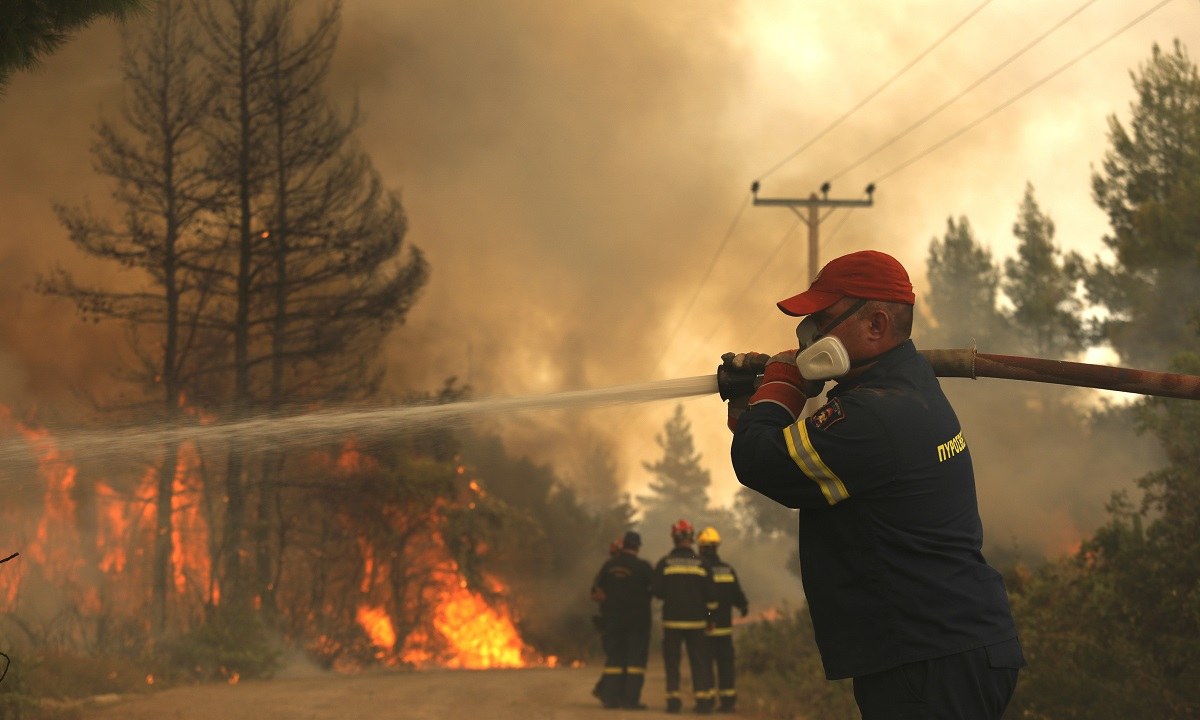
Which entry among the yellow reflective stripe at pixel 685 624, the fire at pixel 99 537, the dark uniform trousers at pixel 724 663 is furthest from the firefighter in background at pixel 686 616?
the fire at pixel 99 537

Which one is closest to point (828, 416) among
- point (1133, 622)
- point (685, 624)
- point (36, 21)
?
point (36, 21)

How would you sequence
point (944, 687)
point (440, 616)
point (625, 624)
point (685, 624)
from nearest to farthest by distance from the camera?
point (944, 687)
point (685, 624)
point (625, 624)
point (440, 616)

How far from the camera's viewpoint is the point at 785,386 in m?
3.26

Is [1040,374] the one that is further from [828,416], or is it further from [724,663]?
[724,663]

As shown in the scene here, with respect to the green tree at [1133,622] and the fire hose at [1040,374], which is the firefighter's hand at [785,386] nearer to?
the fire hose at [1040,374]

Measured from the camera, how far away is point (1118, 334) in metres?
23.3

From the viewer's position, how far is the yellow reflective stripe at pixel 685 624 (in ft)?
39.8

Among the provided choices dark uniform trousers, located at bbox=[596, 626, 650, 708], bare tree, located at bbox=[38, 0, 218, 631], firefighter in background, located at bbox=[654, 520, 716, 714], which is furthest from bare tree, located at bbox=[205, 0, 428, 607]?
firefighter in background, located at bbox=[654, 520, 716, 714]

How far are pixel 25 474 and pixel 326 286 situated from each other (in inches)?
232

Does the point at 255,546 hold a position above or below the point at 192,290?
below

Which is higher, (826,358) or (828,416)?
(826,358)

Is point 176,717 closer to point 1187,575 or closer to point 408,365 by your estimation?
point 1187,575

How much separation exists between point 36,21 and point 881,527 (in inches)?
155

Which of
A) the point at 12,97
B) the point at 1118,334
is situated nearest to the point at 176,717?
the point at 12,97
